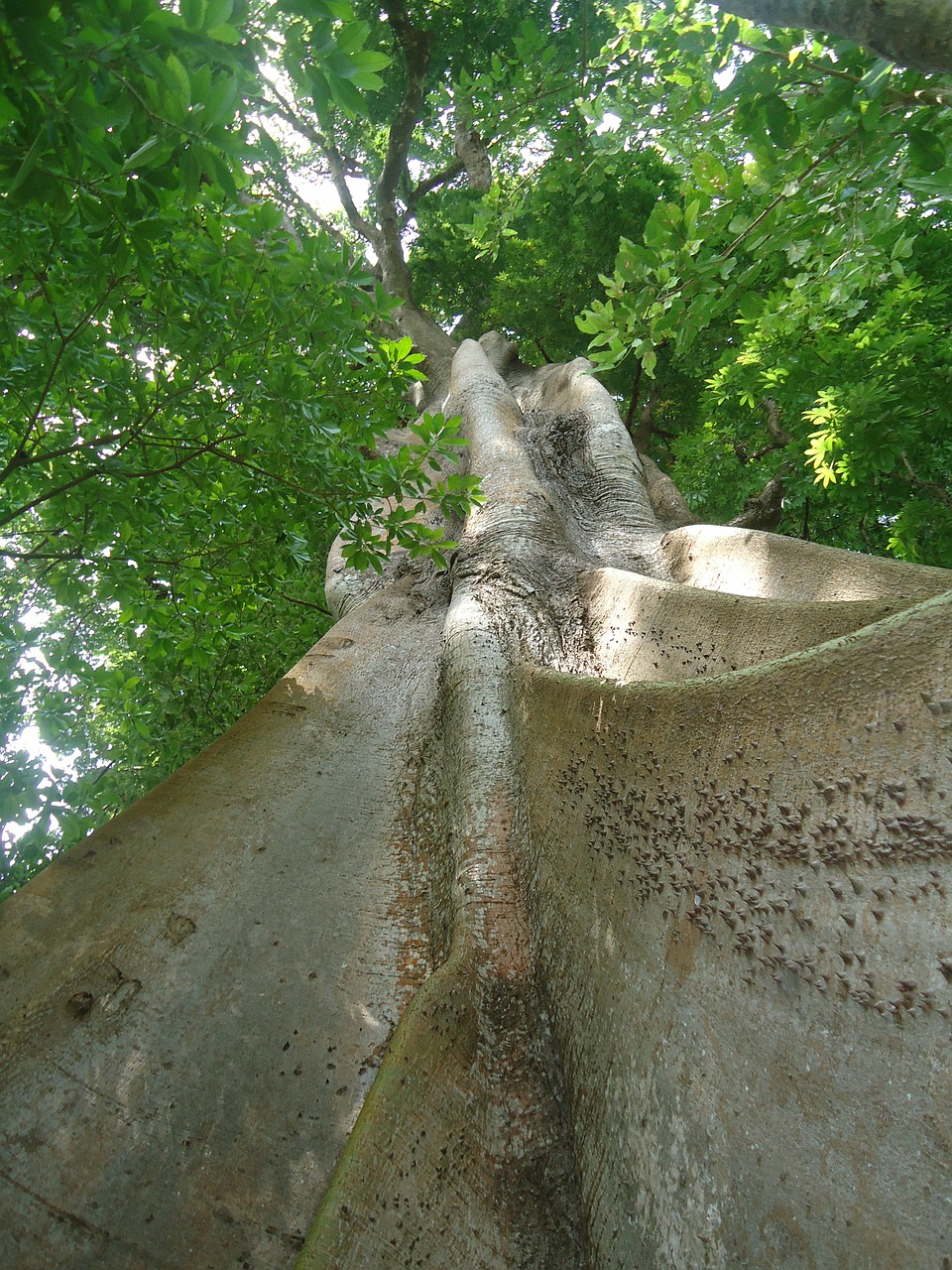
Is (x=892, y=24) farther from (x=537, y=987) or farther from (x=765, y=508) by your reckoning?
(x=765, y=508)

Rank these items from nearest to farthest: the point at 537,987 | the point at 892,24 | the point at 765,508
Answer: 1. the point at 892,24
2. the point at 537,987
3. the point at 765,508

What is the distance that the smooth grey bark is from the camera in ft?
4.00

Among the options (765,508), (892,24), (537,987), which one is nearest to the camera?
(892,24)

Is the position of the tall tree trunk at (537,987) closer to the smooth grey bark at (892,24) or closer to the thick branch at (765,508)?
the smooth grey bark at (892,24)

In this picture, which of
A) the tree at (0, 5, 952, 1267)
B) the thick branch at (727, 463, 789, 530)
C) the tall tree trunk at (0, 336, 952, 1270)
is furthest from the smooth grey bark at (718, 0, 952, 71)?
the thick branch at (727, 463, 789, 530)

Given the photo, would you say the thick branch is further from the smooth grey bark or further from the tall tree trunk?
the smooth grey bark

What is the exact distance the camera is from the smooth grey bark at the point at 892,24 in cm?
122

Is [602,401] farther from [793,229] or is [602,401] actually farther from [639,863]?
[639,863]

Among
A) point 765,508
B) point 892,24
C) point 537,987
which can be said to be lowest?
point 537,987

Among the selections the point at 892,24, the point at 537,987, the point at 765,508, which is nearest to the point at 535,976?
the point at 537,987

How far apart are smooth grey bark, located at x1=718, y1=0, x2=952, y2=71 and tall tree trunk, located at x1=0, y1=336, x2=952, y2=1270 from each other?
0.98 metres

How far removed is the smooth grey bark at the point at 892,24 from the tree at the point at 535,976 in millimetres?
696

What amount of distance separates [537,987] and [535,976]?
2 centimetres

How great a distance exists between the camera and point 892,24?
1.26 metres
